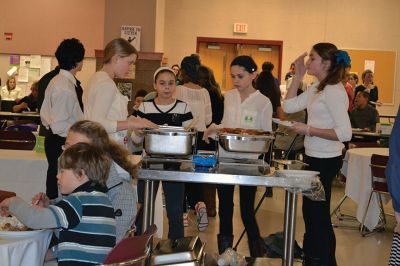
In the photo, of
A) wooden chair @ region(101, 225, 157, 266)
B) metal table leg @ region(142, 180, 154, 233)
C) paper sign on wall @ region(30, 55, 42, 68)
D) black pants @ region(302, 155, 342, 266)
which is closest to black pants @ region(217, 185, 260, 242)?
black pants @ region(302, 155, 342, 266)

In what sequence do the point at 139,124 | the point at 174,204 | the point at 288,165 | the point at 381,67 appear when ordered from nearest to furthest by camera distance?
the point at 139,124
the point at 288,165
the point at 174,204
the point at 381,67

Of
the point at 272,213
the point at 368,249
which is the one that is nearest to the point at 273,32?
the point at 272,213

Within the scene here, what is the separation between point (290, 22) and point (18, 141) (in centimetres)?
802

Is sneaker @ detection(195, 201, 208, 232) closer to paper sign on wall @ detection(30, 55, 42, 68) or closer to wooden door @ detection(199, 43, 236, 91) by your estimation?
paper sign on wall @ detection(30, 55, 42, 68)

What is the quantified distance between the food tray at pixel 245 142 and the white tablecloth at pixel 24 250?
1204mm

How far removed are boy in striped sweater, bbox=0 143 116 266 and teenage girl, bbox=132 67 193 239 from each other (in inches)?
58.2

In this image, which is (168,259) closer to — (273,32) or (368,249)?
(368,249)

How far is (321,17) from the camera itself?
39.2ft

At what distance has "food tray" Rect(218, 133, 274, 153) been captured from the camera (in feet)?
10.7

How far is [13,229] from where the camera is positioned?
2.33 m

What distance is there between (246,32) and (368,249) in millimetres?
7509

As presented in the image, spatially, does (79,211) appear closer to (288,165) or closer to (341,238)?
(288,165)

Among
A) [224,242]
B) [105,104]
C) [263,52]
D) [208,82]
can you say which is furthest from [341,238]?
[263,52]

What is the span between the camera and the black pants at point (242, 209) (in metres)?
4.01
